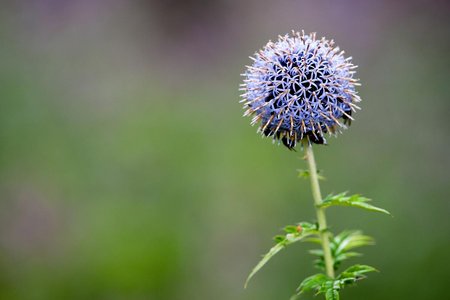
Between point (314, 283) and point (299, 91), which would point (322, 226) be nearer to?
point (314, 283)

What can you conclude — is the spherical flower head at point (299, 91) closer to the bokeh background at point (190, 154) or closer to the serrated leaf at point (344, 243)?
the serrated leaf at point (344, 243)

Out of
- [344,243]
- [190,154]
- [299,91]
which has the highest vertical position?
[190,154]

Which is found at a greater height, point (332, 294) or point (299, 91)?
point (299, 91)

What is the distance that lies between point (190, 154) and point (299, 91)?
427cm

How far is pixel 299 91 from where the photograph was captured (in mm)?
2561

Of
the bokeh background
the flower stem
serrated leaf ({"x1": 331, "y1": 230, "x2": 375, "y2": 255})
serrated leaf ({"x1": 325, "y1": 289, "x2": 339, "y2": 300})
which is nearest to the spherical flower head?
the flower stem

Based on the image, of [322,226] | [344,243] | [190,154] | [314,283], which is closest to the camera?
[314,283]

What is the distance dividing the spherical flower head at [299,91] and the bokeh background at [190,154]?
2.87 m

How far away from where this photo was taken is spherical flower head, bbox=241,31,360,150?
2557 mm

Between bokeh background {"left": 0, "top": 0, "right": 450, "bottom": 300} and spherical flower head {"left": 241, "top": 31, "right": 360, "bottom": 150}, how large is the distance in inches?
113

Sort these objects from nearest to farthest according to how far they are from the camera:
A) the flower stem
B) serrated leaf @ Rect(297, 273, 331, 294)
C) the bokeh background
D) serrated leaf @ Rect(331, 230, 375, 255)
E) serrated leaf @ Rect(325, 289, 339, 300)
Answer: serrated leaf @ Rect(325, 289, 339, 300) → serrated leaf @ Rect(297, 273, 331, 294) → the flower stem → serrated leaf @ Rect(331, 230, 375, 255) → the bokeh background

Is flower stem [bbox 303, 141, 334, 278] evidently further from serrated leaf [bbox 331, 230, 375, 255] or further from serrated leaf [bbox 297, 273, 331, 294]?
serrated leaf [bbox 331, 230, 375, 255]

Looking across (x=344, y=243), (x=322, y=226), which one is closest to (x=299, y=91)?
(x=322, y=226)

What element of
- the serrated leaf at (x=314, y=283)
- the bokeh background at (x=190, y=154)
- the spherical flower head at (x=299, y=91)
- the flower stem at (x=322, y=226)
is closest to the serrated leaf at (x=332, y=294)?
the serrated leaf at (x=314, y=283)
